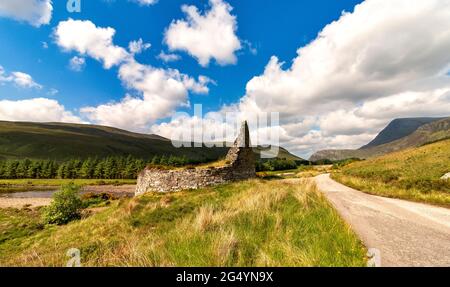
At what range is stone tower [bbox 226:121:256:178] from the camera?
2470 centimetres

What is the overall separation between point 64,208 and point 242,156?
19.6m

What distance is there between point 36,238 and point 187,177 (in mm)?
12355

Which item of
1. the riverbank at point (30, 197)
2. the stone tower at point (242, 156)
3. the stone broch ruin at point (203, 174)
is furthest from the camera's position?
the riverbank at point (30, 197)

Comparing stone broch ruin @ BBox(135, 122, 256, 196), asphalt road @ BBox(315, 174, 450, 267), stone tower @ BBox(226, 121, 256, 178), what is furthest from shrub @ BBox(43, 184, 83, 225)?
asphalt road @ BBox(315, 174, 450, 267)

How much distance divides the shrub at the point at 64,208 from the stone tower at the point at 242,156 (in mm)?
17455

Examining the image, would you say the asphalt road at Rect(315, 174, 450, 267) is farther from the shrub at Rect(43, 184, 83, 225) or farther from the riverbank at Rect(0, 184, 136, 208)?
the riverbank at Rect(0, 184, 136, 208)

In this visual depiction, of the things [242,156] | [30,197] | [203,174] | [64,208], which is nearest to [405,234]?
[203,174]

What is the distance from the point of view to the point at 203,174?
2202cm

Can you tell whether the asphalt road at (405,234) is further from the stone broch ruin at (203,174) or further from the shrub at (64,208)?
the shrub at (64,208)

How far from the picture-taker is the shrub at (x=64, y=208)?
24391 millimetres

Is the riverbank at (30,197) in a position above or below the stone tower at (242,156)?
below

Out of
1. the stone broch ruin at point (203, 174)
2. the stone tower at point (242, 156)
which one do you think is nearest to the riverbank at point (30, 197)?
the stone broch ruin at point (203, 174)
